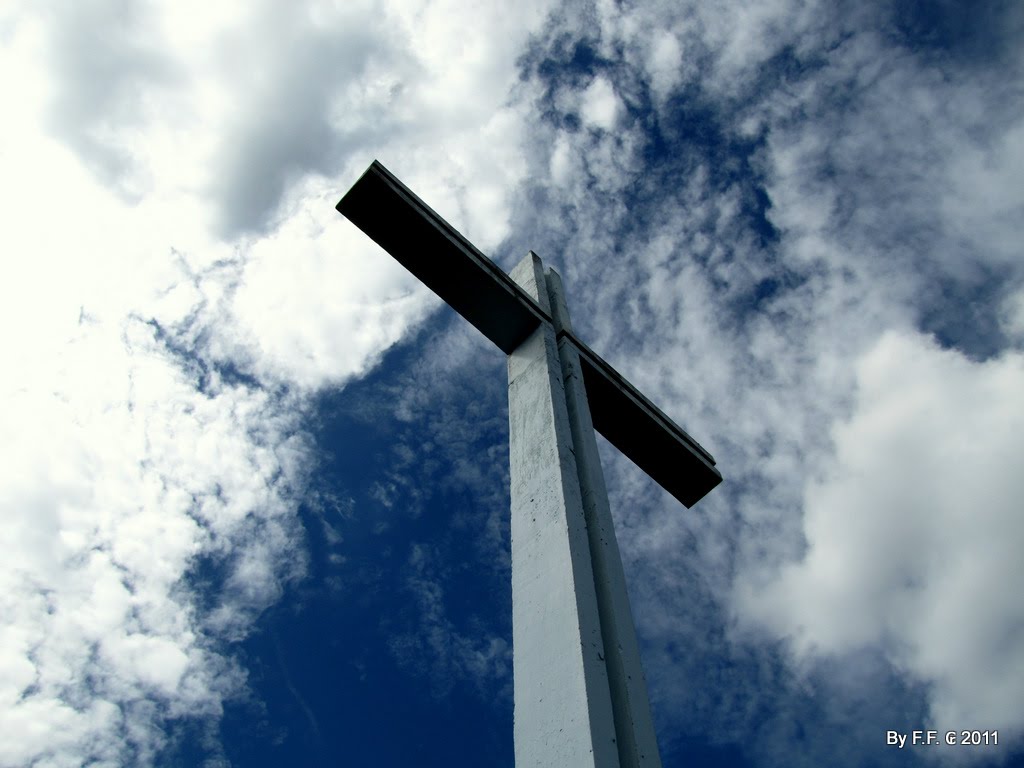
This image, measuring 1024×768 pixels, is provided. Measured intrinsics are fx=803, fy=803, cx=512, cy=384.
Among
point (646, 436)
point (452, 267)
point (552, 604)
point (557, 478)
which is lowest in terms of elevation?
point (552, 604)

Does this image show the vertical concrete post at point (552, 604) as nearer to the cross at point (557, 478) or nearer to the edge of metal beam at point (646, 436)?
the cross at point (557, 478)

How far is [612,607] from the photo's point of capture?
7.96ft

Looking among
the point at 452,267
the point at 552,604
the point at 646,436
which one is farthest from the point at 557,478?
the point at 646,436

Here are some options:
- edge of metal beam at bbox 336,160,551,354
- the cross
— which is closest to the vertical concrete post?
the cross

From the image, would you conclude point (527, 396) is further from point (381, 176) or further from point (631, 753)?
point (631, 753)

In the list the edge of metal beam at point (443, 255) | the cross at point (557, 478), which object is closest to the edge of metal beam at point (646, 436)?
the cross at point (557, 478)

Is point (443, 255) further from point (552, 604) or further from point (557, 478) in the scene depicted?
point (552, 604)

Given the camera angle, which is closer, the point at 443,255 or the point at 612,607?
the point at 612,607

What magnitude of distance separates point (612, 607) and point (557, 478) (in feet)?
1.70

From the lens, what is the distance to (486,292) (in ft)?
12.4

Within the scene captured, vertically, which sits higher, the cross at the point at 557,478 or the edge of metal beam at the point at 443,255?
the edge of metal beam at the point at 443,255

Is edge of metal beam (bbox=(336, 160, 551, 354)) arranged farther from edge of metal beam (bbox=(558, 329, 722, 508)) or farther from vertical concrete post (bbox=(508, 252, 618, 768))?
vertical concrete post (bbox=(508, 252, 618, 768))

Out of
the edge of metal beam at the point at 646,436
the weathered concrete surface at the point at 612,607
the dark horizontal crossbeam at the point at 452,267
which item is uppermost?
the dark horizontal crossbeam at the point at 452,267

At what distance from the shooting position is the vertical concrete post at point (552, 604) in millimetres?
2041
